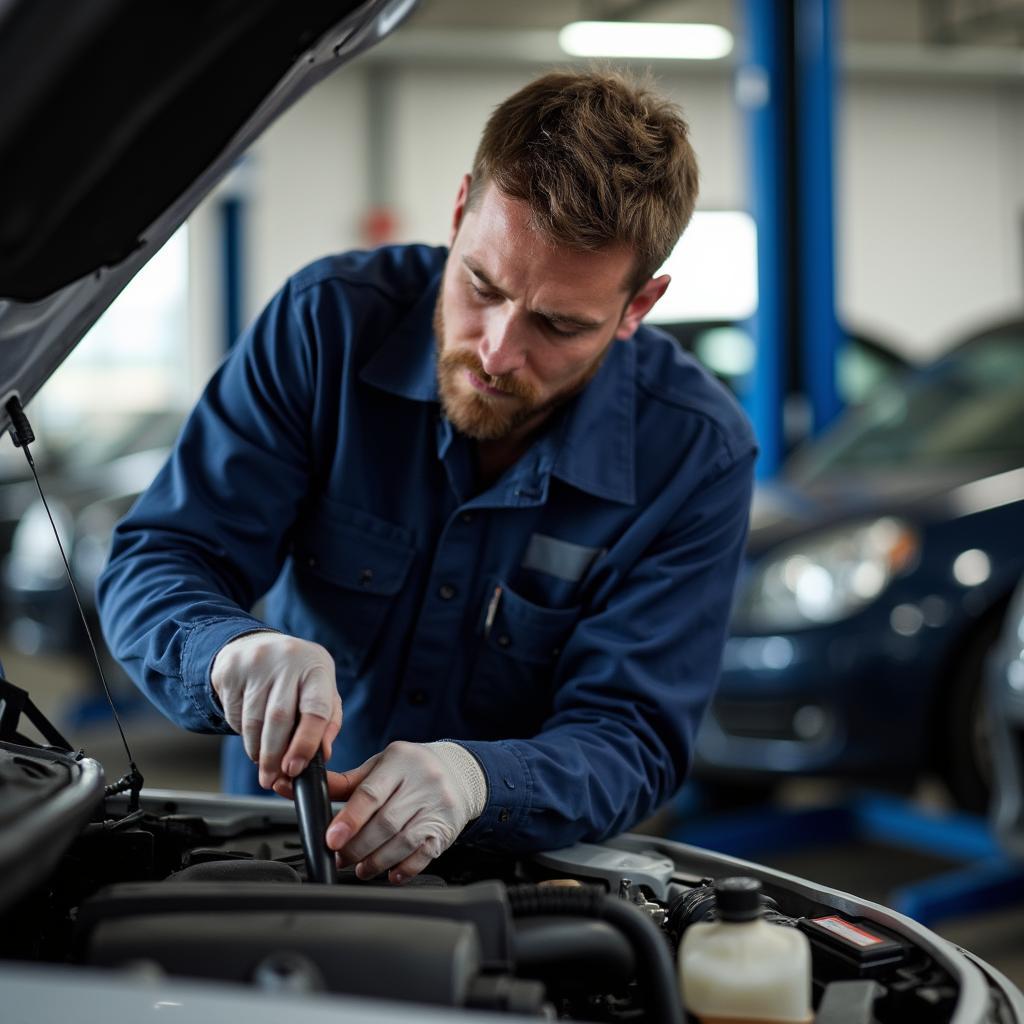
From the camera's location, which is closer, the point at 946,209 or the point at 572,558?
the point at 572,558

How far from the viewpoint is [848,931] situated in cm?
120

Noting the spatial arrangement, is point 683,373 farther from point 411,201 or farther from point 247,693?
point 411,201

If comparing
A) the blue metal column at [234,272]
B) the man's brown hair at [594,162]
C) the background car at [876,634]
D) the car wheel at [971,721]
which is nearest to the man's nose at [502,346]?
the man's brown hair at [594,162]

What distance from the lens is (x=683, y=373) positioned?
5.96 feet

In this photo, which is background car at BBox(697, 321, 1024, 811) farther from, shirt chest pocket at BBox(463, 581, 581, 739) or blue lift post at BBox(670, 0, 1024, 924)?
shirt chest pocket at BBox(463, 581, 581, 739)

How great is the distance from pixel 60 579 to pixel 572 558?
3625 mm

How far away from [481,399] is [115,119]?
2.01ft

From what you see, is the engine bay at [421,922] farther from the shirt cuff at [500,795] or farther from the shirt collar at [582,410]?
the shirt collar at [582,410]

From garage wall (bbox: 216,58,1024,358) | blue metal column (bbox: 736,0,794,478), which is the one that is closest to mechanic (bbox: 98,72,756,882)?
blue metal column (bbox: 736,0,794,478)

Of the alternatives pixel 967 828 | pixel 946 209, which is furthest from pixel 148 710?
pixel 946 209

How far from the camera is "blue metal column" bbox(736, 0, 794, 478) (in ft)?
15.8

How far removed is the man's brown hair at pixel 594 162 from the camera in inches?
58.4

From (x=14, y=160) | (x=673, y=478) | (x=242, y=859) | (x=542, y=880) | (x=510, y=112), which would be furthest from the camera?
(x=673, y=478)

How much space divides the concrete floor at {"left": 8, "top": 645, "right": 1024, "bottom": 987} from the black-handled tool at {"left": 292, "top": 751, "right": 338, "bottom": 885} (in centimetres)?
124
